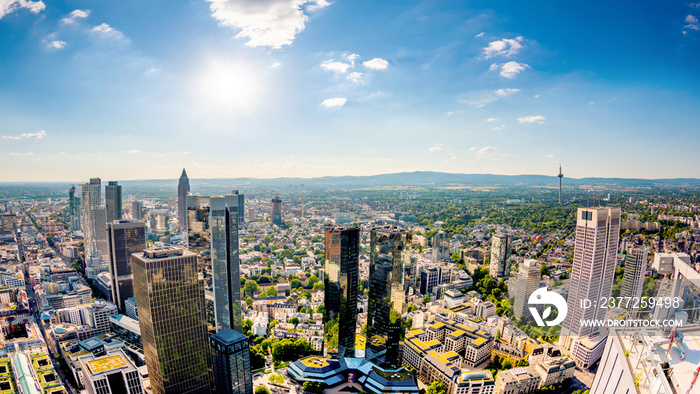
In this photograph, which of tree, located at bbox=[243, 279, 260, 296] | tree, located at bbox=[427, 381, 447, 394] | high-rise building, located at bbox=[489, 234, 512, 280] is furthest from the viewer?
high-rise building, located at bbox=[489, 234, 512, 280]

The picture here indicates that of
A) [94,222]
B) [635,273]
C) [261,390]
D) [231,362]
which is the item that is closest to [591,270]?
[635,273]

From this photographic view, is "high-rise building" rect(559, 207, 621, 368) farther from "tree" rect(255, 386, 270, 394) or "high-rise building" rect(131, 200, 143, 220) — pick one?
"high-rise building" rect(131, 200, 143, 220)

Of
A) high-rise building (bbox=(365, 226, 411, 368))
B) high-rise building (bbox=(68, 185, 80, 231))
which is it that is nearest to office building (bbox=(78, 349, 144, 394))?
high-rise building (bbox=(365, 226, 411, 368))

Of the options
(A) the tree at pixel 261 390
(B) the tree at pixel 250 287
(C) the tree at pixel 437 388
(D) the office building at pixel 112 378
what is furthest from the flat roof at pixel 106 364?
(B) the tree at pixel 250 287

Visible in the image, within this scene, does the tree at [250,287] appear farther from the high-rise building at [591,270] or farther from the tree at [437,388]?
the high-rise building at [591,270]

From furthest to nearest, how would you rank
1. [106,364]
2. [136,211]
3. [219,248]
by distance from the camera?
[136,211], [219,248], [106,364]

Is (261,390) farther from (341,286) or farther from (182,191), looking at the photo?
(182,191)

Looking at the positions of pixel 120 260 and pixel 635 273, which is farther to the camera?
pixel 120 260
